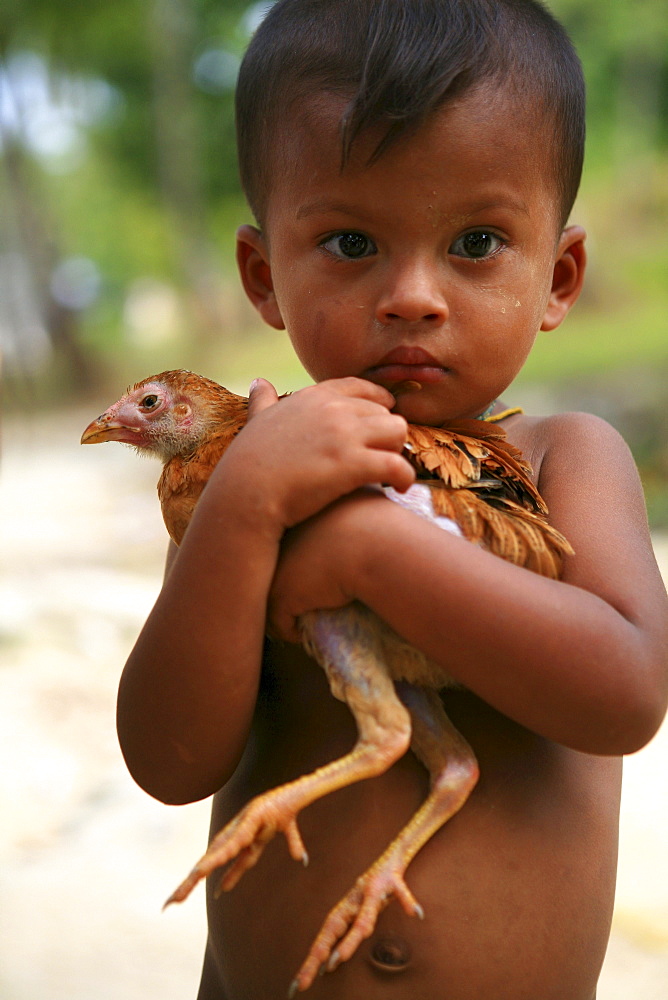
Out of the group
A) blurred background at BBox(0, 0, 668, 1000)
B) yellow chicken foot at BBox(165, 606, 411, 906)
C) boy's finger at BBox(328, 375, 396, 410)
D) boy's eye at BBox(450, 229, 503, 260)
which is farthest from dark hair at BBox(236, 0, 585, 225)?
blurred background at BBox(0, 0, 668, 1000)

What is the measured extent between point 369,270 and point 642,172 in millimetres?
7712

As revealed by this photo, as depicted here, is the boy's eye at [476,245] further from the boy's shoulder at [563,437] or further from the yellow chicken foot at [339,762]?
the yellow chicken foot at [339,762]

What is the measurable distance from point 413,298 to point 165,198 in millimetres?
7416

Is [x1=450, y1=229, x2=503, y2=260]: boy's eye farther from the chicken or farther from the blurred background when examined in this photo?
the blurred background

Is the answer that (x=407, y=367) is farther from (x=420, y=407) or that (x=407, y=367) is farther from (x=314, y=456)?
(x=314, y=456)

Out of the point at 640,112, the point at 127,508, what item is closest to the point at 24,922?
the point at 127,508

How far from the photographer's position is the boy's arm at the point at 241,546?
828mm

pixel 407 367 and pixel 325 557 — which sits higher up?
pixel 407 367

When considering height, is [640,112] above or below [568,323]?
above

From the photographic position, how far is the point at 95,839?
2.18 metres

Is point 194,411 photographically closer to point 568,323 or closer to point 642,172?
point 568,323

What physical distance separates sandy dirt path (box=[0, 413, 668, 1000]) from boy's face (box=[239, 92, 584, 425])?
1.30 meters

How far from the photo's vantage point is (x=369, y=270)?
3.11ft

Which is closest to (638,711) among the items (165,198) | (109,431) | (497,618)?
(497,618)
